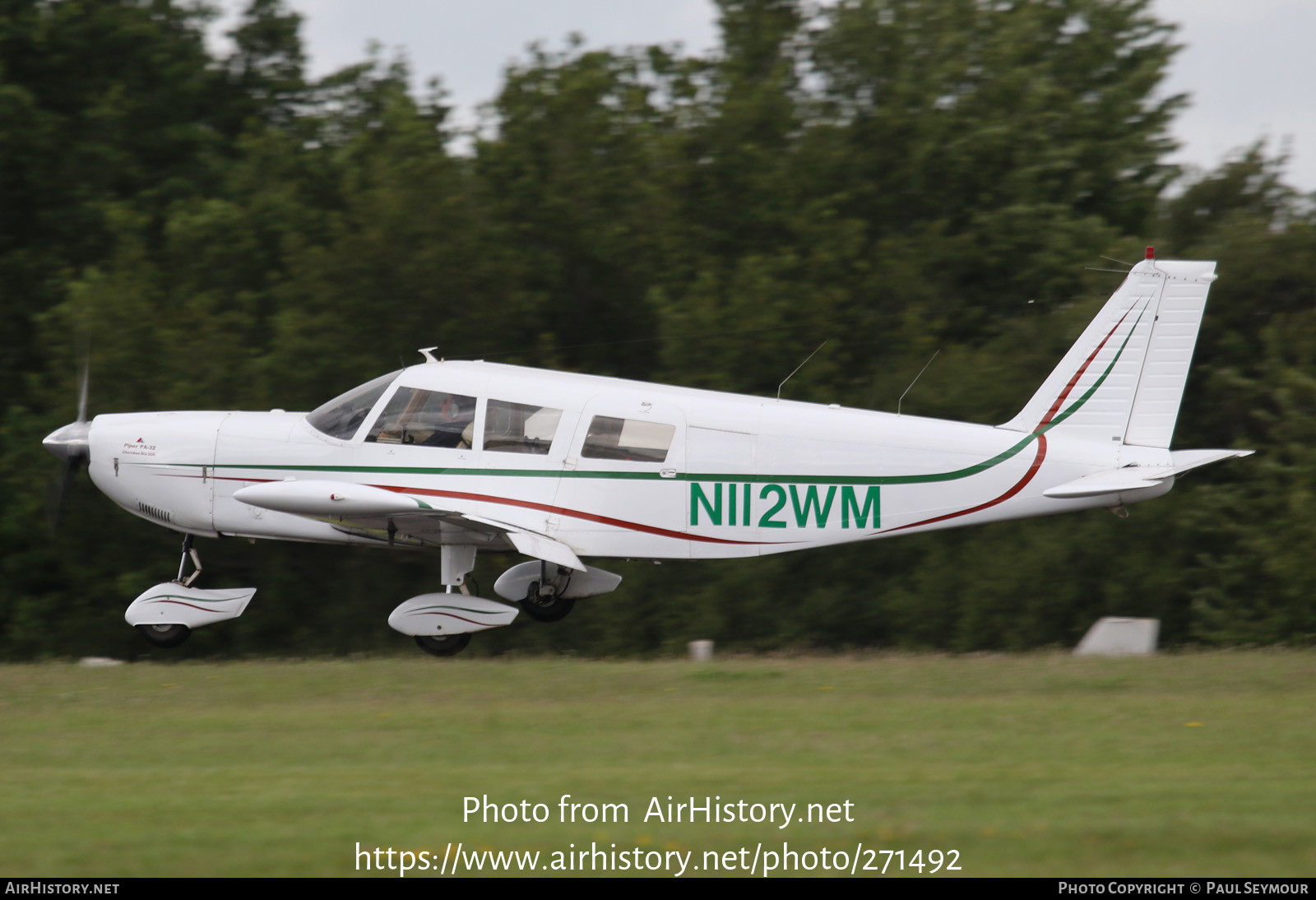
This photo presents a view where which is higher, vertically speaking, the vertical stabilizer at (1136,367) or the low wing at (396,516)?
Result: the vertical stabilizer at (1136,367)

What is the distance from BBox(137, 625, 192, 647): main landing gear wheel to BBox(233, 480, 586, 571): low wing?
161 centimetres

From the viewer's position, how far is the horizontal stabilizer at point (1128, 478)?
10828 mm

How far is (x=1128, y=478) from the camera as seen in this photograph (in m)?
10.9

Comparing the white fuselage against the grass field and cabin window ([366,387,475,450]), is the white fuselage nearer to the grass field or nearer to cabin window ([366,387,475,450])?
cabin window ([366,387,475,450])

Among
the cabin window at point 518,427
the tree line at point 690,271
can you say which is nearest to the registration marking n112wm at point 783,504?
the cabin window at point 518,427

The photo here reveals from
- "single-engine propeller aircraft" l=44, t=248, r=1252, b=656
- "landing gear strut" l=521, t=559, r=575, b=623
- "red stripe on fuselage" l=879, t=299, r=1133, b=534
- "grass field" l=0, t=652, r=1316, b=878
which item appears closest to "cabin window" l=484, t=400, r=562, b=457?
"single-engine propeller aircraft" l=44, t=248, r=1252, b=656

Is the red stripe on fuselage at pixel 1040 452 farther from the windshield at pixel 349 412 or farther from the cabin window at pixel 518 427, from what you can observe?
the windshield at pixel 349 412

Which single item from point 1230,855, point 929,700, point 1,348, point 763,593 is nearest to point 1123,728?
point 929,700

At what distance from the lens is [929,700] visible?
9609mm

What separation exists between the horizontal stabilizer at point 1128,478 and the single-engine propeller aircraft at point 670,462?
20 millimetres

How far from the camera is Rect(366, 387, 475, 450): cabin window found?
1167 centimetres

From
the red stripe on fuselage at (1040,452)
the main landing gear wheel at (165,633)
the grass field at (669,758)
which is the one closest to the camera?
the grass field at (669,758)

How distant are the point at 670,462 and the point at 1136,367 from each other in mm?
4008

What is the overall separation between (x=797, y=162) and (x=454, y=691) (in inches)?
627
